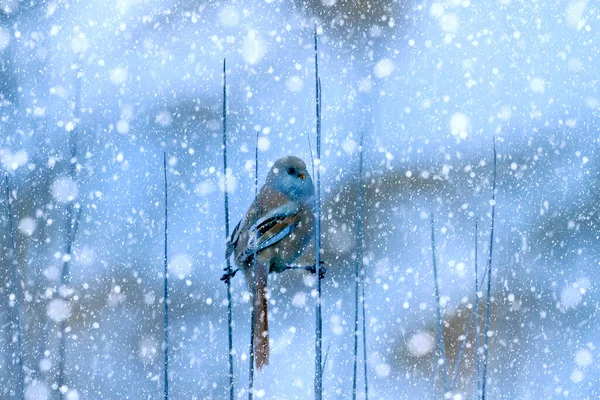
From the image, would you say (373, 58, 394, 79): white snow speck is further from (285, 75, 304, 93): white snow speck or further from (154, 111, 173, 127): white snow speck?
(154, 111, 173, 127): white snow speck

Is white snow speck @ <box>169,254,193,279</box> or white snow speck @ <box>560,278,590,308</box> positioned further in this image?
white snow speck @ <box>560,278,590,308</box>

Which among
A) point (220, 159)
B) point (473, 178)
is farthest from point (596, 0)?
point (220, 159)

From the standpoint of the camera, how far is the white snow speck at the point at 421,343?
7.61 feet

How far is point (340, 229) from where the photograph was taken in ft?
7.12

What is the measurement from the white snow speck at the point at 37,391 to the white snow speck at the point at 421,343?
39.4 inches

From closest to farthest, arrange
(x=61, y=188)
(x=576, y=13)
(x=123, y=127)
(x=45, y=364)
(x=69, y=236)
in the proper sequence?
(x=69, y=236), (x=45, y=364), (x=61, y=188), (x=123, y=127), (x=576, y=13)

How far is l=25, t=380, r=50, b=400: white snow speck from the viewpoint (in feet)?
6.40

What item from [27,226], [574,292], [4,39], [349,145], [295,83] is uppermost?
[4,39]

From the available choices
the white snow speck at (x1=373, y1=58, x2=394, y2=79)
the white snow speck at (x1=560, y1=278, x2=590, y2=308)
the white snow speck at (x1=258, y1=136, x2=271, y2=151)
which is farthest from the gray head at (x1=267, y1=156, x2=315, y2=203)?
the white snow speck at (x1=560, y1=278, x2=590, y2=308)

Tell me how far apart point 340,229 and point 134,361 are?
25.8 inches

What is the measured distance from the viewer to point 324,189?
2188mm

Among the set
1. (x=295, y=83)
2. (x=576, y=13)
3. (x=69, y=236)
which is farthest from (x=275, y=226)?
(x=576, y=13)

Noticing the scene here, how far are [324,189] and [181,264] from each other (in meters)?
0.43

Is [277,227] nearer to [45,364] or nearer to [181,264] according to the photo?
A: [181,264]
